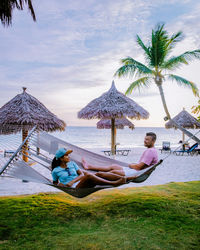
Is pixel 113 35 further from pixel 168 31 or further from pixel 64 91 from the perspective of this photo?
pixel 64 91

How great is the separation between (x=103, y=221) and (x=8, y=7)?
3296 mm

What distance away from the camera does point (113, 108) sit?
7008 mm

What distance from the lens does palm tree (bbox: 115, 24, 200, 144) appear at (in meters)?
6.03

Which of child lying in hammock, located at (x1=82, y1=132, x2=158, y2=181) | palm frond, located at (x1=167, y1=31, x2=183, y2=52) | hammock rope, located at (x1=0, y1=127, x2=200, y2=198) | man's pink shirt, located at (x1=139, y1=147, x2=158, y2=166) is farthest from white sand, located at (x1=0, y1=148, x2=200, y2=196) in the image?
palm frond, located at (x1=167, y1=31, x2=183, y2=52)

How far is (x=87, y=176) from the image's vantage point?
2.32 metres

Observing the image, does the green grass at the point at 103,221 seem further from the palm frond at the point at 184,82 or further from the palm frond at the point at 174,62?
the palm frond at the point at 174,62

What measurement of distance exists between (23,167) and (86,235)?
3.35 feet

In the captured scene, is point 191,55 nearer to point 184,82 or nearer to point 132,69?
point 184,82

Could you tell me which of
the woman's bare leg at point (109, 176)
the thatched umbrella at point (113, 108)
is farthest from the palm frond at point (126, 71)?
the woman's bare leg at point (109, 176)

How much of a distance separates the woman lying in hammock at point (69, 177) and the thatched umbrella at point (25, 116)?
296 centimetres

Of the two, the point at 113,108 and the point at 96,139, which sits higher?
the point at 113,108

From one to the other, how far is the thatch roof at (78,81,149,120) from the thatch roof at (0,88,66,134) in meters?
1.59

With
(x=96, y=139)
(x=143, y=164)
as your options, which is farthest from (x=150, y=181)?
(x=96, y=139)

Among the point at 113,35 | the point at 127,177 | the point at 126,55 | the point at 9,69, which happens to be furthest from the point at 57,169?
the point at 9,69
